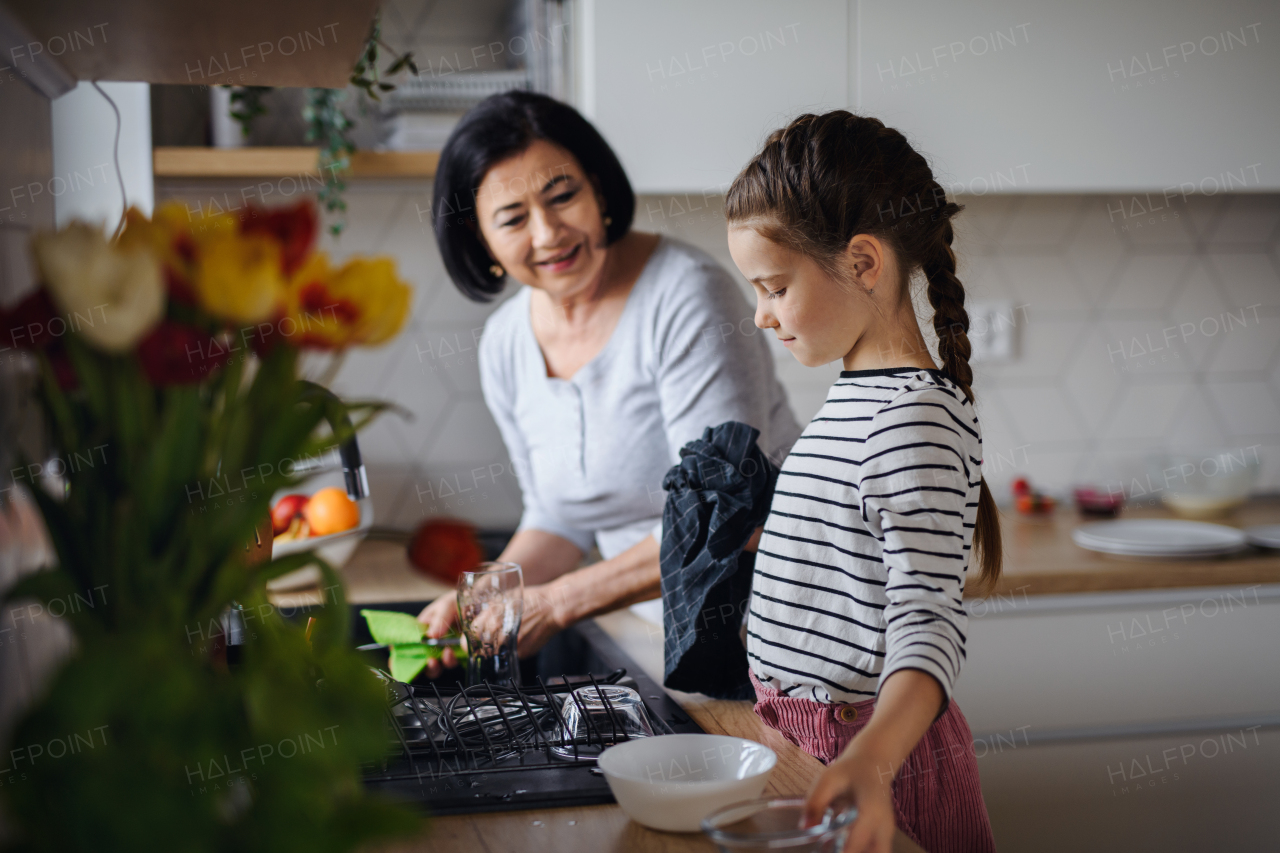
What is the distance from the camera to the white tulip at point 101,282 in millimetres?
362

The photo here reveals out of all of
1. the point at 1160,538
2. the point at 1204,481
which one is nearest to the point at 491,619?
the point at 1160,538

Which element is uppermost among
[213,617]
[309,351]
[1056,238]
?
[1056,238]

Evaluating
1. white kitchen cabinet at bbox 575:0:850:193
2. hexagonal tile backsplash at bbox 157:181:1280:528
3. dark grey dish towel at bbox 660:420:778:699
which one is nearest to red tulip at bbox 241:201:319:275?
dark grey dish towel at bbox 660:420:778:699

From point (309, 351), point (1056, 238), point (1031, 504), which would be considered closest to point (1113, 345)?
point (1056, 238)

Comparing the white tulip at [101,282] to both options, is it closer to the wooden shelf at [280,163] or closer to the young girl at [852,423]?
the young girl at [852,423]

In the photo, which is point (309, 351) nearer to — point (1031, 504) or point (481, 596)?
point (481, 596)

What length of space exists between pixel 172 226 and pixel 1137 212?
89.9 inches

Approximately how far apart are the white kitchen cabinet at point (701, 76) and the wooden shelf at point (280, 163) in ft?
1.12

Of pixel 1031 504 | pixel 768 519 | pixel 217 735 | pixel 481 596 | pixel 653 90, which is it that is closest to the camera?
pixel 217 735

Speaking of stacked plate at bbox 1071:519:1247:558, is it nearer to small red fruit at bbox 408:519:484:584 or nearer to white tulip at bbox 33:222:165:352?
small red fruit at bbox 408:519:484:584

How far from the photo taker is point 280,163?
177 cm

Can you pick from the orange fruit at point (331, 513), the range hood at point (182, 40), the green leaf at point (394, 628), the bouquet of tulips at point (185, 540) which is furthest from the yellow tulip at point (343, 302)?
the orange fruit at point (331, 513)

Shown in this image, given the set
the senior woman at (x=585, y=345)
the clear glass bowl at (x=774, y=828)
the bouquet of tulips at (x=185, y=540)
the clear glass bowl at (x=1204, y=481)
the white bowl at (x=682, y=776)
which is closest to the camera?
the bouquet of tulips at (x=185, y=540)

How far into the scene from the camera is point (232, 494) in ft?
1.37
